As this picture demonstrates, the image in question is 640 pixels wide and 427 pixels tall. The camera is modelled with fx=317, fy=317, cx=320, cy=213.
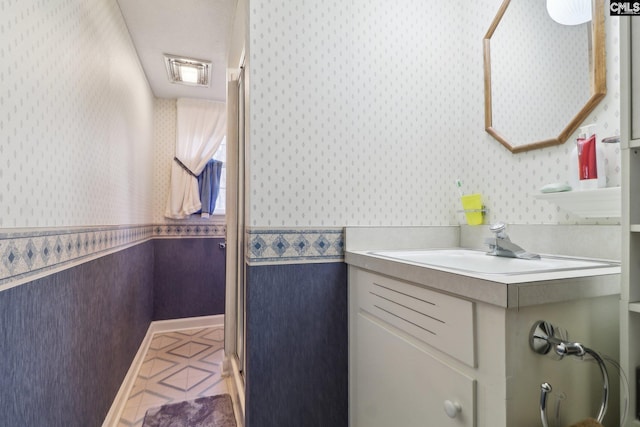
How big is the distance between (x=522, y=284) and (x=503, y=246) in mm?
556

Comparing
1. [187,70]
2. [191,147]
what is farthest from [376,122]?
[191,147]

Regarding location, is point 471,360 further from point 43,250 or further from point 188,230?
point 188,230

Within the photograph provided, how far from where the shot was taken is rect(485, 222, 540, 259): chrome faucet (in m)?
1.09

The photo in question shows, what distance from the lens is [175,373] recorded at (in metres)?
2.21

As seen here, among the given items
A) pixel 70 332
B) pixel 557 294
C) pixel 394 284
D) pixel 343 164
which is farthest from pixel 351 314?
pixel 70 332

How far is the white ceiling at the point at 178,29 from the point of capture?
1869 mm

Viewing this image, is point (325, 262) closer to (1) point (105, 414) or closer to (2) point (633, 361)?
(2) point (633, 361)

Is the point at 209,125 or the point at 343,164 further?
the point at 209,125

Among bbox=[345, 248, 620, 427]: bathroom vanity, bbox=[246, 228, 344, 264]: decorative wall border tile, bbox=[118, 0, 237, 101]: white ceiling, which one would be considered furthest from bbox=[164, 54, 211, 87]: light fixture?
bbox=[345, 248, 620, 427]: bathroom vanity

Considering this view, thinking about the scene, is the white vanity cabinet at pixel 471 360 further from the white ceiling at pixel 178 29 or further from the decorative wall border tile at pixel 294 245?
the white ceiling at pixel 178 29

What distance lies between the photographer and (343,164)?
1.37 meters

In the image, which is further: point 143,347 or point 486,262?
point 143,347

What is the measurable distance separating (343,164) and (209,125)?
238cm

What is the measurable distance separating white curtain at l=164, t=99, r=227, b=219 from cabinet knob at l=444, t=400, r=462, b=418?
113 inches
